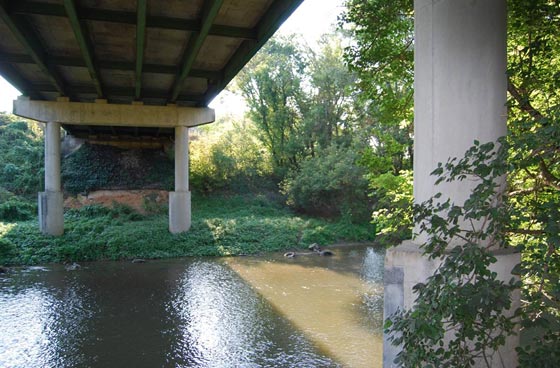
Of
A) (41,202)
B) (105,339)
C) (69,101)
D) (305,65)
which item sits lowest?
(105,339)

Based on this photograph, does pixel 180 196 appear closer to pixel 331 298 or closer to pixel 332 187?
pixel 332 187

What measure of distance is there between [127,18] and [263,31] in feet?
10.2

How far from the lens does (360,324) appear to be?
30.7 feet

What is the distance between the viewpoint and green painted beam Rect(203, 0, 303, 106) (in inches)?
341

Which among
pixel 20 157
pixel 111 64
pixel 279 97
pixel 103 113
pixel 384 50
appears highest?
pixel 279 97

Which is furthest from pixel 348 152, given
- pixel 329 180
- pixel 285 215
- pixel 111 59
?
pixel 111 59

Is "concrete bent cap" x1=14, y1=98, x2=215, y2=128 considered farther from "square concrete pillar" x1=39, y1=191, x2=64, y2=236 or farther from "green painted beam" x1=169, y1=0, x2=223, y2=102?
"green painted beam" x1=169, y1=0, x2=223, y2=102

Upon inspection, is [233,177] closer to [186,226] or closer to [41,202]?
[186,226]

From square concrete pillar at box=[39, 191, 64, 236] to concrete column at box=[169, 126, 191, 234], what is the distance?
4.71 meters

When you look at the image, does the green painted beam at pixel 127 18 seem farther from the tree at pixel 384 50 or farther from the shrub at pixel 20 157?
the shrub at pixel 20 157

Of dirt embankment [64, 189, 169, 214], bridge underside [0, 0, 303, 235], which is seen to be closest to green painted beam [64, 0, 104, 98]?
bridge underside [0, 0, 303, 235]

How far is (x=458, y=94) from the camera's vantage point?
3.75 meters

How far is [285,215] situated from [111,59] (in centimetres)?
1445

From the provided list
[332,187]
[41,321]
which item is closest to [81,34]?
[41,321]
